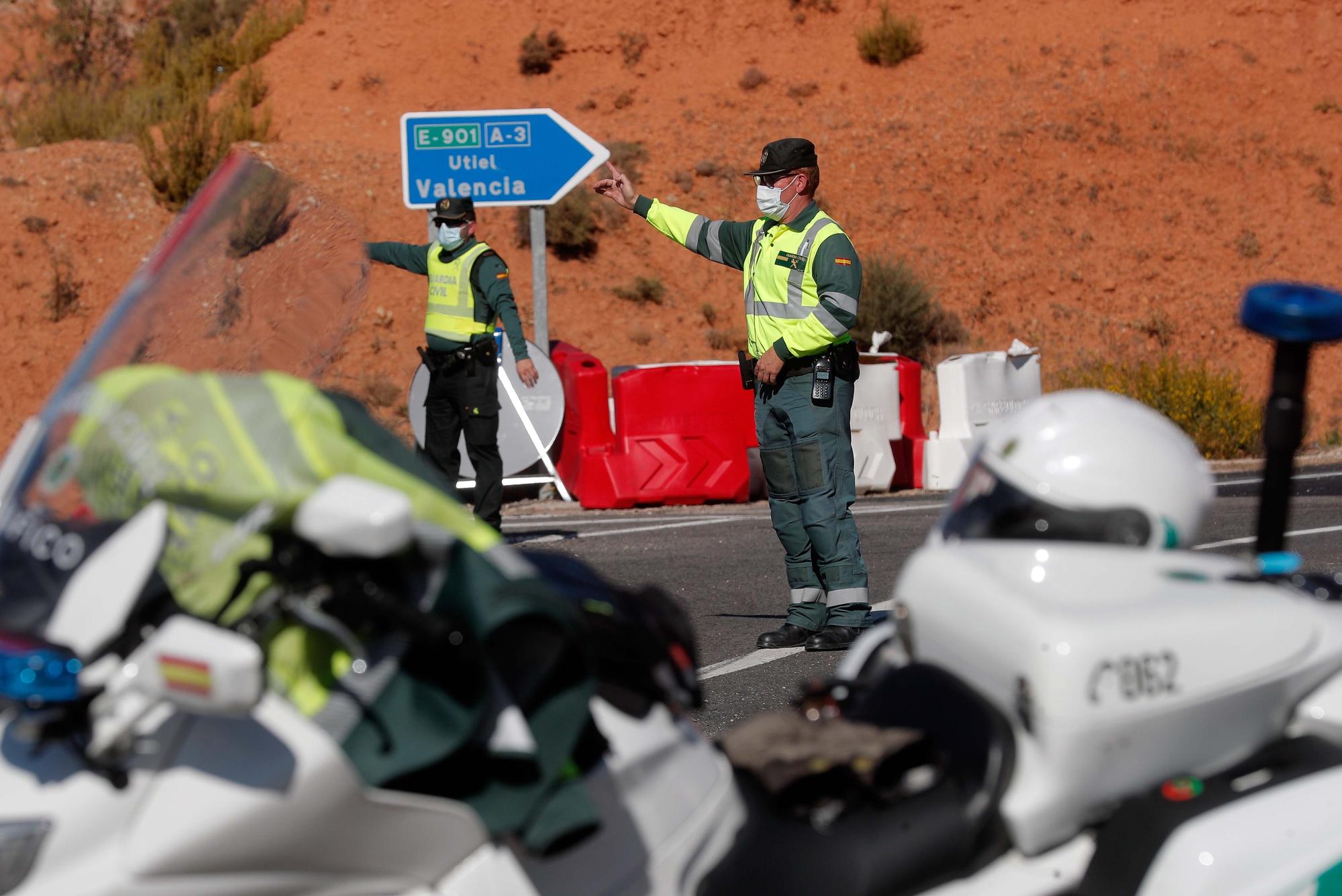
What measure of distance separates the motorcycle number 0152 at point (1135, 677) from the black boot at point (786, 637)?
4624 mm

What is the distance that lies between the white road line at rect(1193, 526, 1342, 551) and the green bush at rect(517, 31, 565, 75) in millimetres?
29210

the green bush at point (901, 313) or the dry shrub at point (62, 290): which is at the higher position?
the dry shrub at point (62, 290)

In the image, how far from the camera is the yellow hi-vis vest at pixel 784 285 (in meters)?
6.85

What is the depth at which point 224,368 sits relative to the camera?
94.7 inches

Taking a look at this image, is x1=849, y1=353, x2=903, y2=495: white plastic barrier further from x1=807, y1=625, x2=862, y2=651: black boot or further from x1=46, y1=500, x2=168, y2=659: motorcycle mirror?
x1=46, y1=500, x2=168, y2=659: motorcycle mirror

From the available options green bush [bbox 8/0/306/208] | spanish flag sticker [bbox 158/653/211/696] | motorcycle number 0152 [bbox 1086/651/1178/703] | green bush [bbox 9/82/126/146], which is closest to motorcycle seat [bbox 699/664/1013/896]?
motorcycle number 0152 [bbox 1086/651/1178/703]

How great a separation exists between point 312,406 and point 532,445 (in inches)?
486

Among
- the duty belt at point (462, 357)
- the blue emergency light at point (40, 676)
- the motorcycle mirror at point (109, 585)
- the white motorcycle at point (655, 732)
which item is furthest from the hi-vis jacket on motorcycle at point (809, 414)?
the blue emergency light at point (40, 676)

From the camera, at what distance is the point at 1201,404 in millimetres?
19297

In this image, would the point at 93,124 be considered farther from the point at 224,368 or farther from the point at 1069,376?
the point at 224,368

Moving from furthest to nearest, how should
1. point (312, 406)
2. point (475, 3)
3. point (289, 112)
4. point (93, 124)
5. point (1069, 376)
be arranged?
point (475, 3) < point (289, 112) < point (93, 124) < point (1069, 376) < point (312, 406)

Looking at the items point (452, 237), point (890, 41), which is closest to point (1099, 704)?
point (452, 237)

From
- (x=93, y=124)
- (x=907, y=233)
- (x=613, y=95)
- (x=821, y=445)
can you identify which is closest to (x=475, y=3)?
(x=613, y=95)

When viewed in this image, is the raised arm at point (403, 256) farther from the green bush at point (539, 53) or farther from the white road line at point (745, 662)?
the green bush at point (539, 53)
